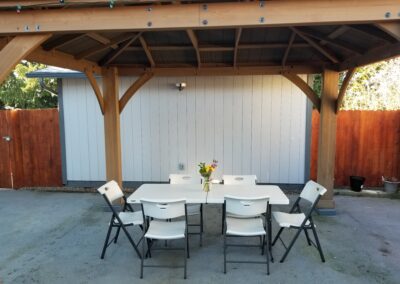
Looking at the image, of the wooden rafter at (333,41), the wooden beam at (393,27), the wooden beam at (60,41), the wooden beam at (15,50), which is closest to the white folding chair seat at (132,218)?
the wooden beam at (15,50)

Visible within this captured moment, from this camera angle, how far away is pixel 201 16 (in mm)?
2281

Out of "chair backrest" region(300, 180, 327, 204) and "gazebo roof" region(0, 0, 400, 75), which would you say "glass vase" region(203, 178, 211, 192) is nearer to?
"chair backrest" region(300, 180, 327, 204)

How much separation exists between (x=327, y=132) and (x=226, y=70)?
1.98m

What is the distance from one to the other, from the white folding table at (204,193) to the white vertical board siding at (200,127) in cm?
230

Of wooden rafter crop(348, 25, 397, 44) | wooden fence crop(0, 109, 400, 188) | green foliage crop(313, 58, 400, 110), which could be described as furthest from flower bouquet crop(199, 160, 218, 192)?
green foliage crop(313, 58, 400, 110)

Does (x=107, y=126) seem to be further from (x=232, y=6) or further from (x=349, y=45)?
(x=349, y=45)

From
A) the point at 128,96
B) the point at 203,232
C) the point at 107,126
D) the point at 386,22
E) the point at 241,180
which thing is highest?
the point at 386,22

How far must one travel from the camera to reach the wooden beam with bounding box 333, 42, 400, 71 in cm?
320

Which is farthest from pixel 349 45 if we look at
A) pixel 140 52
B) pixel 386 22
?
pixel 140 52

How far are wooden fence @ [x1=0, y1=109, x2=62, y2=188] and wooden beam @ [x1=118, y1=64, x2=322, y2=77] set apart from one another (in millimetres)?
2579

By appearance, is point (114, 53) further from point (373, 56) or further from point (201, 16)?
point (373, 56)

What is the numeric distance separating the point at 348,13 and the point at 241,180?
243 centimetres

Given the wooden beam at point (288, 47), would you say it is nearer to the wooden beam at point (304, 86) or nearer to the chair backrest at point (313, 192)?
the wooden beam at point (304, 86)

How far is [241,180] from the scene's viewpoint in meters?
3.93
